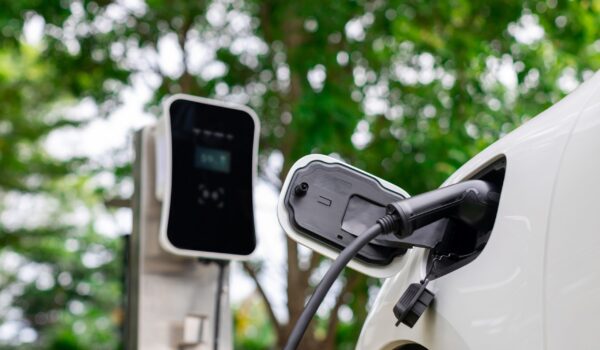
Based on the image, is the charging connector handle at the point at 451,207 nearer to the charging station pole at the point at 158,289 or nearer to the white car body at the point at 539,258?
the white car body at the point at 539,258

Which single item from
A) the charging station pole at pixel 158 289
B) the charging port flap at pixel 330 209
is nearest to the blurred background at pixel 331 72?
the charging station pole at pixel 158 289

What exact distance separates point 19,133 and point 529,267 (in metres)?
15.0

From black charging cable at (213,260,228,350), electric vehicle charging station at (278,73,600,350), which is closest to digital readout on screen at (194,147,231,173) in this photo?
black charging cable at (213,260,228,350)

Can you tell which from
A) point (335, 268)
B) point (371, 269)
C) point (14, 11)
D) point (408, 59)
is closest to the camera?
point (335, 268)

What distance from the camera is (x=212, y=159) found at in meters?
3.35

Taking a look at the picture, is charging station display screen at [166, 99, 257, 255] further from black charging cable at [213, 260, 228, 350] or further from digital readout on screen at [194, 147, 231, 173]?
black charging cable at [213, 260, 228, 350]

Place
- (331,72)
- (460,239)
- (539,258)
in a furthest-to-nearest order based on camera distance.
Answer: (331,72) < (460,239) < (539,258)

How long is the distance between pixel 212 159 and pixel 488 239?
6.68 ft

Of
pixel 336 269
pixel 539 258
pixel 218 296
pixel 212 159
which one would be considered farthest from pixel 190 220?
pixel 539 258

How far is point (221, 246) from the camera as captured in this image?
3.27 meters

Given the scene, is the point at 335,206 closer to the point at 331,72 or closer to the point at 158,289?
the point at 158,289

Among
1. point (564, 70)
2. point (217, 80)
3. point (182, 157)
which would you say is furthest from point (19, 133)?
point (182, 157)

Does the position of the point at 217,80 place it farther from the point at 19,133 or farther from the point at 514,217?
the point at 19,133

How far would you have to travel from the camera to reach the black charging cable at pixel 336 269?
56.5 inches
